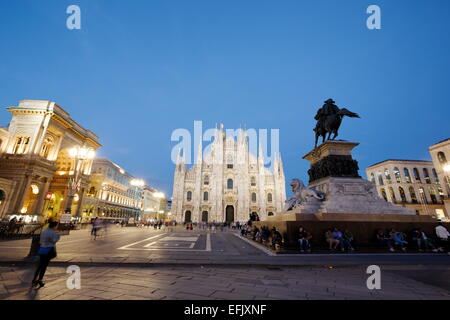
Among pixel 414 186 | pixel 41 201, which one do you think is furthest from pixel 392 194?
pixel 41 201

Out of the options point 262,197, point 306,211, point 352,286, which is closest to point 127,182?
point 262,197

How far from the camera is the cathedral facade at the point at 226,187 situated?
35938mm

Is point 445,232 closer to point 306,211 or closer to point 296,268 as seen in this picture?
point 306,211

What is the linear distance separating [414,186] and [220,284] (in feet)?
128

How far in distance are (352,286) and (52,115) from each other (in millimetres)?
27287

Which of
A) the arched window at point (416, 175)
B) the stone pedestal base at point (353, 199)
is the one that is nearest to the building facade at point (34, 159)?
the stone pedestal base at point (353, 199)

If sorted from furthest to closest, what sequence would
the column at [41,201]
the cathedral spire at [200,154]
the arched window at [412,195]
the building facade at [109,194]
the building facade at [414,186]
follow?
the cathedral spire at [200,154] < the building facade at [109,194] < the arched window at [412,195] < the building facade at [414,186] < the column at [41,201]

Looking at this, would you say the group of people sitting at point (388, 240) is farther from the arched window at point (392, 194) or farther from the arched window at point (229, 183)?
the arched window at point (229, 183)

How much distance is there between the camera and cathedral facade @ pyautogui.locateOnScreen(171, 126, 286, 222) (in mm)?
35938

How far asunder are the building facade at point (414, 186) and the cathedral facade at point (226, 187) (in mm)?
16316

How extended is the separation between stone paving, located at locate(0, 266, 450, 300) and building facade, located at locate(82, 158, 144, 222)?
23.1 m

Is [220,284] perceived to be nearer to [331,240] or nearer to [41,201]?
[331,240]

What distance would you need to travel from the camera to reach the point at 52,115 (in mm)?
20281

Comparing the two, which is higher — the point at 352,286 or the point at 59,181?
the point at 59,181
